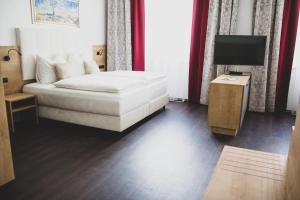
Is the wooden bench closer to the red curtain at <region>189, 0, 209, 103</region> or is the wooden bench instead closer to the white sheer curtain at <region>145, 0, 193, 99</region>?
the red curtain at <region>189, 0, 209, 103</region>

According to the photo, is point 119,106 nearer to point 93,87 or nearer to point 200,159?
point 93,87

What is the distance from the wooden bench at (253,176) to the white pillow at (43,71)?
9.37 ft

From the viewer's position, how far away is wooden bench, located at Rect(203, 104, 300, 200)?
1432mm

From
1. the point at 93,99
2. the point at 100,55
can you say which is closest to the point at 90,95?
the point at 93,99

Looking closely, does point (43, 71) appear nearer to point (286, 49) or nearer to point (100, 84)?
point (100, 84)

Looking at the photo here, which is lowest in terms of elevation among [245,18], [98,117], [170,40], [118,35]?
[98,117]

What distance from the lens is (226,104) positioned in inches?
130

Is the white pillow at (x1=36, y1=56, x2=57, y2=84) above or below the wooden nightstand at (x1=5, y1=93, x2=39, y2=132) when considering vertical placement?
above

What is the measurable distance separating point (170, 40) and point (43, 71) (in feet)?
7.88

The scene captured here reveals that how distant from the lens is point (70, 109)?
11.4 feet

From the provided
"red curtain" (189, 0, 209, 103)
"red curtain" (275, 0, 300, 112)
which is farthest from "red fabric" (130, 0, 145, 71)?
"red curtain" (275, 0, 300, 112)

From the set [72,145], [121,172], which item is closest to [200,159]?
[121,172]

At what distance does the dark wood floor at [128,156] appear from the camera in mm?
2107

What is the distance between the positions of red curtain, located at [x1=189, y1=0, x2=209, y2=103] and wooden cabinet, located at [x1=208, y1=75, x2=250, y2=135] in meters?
1.51
